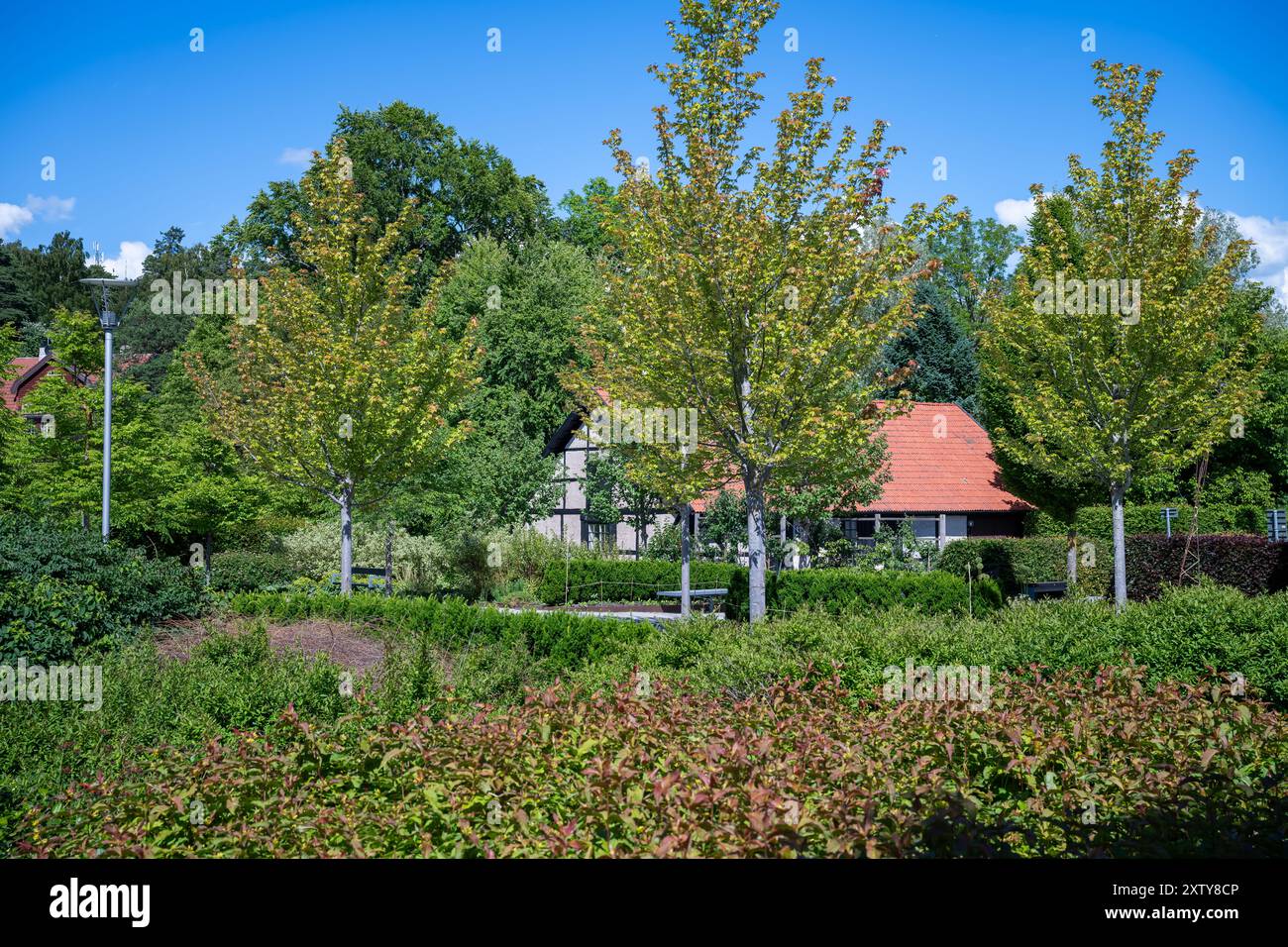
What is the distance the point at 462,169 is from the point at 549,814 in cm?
4363

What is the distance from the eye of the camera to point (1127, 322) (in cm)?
1655

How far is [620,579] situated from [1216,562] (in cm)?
1337

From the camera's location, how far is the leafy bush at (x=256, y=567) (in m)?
27.3

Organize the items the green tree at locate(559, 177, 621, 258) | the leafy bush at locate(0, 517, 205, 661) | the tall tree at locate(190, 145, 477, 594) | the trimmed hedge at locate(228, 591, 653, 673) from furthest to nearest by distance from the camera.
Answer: the green tree at locate(559, 177, 621, 258) < the tall tree at locate(190, 145, 477, 594) < the trimmed hedge at locate(228, 591, 653, 673) < the leafy bush at locate(0, 517, 205, 661)

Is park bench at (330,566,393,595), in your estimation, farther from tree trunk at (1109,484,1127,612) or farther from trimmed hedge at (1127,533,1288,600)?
trimmed hedge at (1127,533,1288,600)

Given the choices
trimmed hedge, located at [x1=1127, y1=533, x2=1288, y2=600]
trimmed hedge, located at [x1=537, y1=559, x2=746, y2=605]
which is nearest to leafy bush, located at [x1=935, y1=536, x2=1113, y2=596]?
trimmed hedge, located at [x1=1127, y1=533, x2=1288, y2=600]

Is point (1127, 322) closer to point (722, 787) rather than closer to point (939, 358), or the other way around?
point (722, 787)

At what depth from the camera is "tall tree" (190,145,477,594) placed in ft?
61.6

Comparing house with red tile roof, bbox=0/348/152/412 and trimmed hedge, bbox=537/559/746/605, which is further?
house with red tile roof, bbox=0/348/152/412

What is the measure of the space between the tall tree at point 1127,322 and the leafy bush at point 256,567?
1929 cm

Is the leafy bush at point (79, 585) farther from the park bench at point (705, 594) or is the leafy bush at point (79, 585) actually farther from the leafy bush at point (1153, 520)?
the leafy bush at point (1153, 520)

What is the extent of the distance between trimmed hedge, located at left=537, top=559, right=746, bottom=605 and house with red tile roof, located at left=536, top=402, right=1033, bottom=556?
12.9 ft

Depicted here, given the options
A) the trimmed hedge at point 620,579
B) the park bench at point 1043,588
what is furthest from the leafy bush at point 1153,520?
the trimmed hedge at point 620,579
